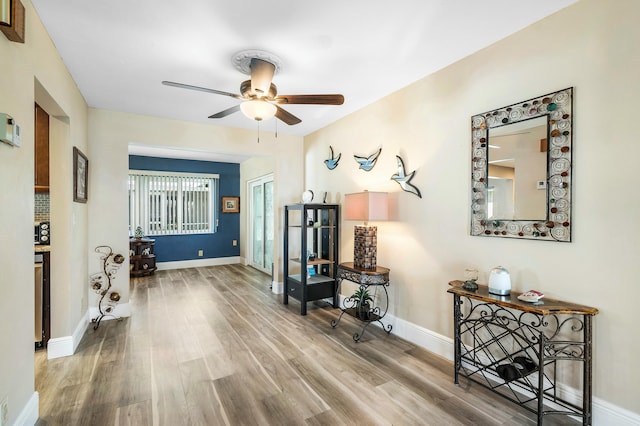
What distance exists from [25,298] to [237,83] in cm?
232

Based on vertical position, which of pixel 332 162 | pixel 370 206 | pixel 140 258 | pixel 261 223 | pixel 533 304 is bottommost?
pixel 140 258

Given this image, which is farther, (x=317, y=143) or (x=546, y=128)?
(x=317, y=143)

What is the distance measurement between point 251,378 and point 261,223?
4429 millimetres

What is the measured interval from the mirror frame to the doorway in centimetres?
436

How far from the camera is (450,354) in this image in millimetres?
2707

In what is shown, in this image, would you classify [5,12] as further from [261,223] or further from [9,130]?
[261,223]

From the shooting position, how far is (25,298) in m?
1.86

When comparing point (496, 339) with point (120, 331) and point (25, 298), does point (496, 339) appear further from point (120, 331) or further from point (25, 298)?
point (120, 331)

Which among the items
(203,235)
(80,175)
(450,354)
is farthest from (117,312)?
(450,354)

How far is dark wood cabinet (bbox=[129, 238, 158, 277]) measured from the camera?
594cm

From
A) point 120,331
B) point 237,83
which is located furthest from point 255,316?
point 237,83

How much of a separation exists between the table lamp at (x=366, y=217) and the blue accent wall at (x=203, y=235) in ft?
15.1

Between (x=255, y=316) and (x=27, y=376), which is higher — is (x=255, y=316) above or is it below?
below

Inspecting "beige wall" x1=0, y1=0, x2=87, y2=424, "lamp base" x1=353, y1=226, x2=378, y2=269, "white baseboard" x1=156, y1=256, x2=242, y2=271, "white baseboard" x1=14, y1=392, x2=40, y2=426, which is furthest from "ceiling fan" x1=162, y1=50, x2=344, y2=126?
"white baseboard" x1=156, y1=256, x2=242, y2=271
